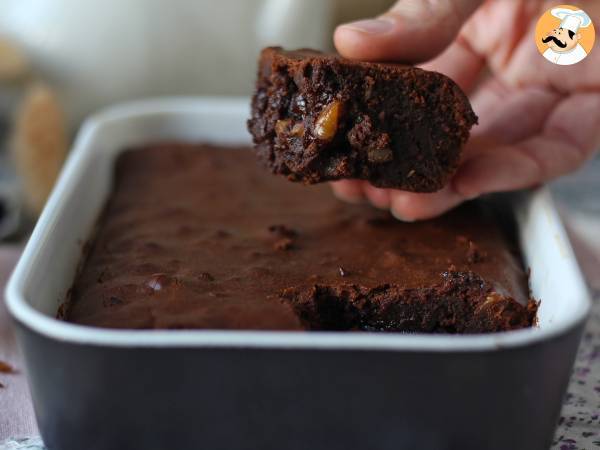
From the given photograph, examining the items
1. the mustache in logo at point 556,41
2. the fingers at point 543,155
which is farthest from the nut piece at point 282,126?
the mustache in logo at point 556,41

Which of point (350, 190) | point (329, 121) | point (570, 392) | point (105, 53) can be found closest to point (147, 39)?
point (105, 53)

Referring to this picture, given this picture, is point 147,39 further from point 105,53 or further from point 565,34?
point 565,34

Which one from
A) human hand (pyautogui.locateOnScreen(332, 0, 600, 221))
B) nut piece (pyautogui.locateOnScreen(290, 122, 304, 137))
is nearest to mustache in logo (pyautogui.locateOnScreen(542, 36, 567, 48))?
human hand (pyautogui.locateOnScreen(332, 0, 600, 221))

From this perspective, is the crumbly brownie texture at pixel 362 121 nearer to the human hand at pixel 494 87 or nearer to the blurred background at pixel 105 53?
the human hand at pixel 494 87

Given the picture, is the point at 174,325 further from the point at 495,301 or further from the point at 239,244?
the point at 495,301

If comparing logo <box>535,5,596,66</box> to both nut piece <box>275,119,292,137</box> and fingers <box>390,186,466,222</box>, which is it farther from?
nut piece <box>275,119,292,137</box>

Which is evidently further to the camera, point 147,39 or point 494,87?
point 147,39

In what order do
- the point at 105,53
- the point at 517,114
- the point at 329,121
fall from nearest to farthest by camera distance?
the point at 329,121 < the point at 517,114 < the point at 105,53
